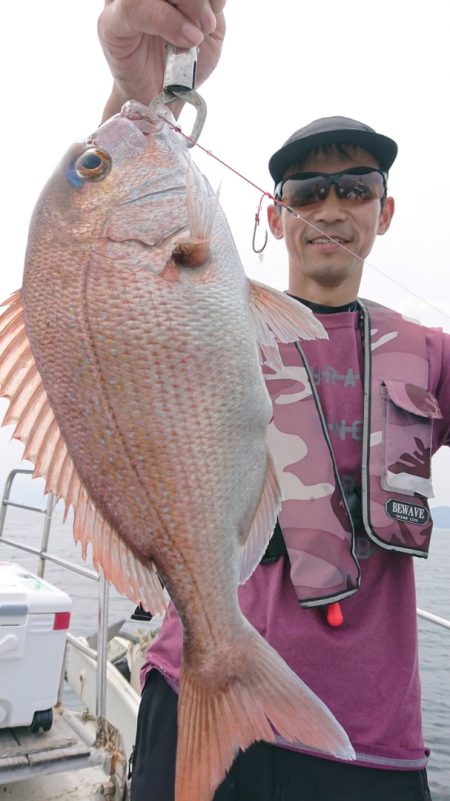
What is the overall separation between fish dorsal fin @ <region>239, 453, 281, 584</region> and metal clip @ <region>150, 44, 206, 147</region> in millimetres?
970

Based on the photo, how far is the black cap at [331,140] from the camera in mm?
2342

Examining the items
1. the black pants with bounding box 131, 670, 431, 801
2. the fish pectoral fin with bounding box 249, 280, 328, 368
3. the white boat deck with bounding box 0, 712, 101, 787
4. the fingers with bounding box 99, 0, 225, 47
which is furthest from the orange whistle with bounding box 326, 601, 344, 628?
the white boat deck with bounding box 0, 712, 101, 787

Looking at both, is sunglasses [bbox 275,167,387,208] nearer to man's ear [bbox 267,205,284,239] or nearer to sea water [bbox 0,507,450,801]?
man's ear [bbox 267,205,284,239]

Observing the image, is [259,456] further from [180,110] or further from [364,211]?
[364,211]

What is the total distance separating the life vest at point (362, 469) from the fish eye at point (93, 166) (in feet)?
2.99

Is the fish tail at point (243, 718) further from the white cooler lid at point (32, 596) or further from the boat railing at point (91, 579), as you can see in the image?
the white cooler lid at point (32, 596)

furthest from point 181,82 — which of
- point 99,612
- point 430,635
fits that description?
point 430,635

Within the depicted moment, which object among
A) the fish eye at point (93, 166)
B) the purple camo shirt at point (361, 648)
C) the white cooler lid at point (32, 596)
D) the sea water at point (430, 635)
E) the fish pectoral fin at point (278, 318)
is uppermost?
the fish eye at point (93, 166)

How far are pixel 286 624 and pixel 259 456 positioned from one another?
0.68m

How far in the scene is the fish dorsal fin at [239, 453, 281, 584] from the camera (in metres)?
1.46

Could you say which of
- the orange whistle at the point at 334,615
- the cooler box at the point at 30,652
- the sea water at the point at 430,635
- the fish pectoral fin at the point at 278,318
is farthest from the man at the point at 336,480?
the cooler box at the point at 30,652

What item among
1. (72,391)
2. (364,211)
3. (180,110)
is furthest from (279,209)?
(72,391)

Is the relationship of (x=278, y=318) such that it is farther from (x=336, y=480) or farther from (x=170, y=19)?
(x=170, y=19)

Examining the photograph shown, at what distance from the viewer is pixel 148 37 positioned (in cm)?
193
